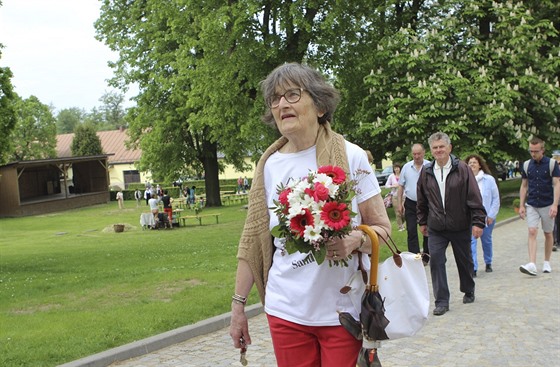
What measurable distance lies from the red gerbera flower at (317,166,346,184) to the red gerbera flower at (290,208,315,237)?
209mm

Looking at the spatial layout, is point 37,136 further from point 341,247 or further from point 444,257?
point 341,247

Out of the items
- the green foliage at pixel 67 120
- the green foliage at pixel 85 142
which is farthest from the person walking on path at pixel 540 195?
the green foliage at pixel 67 120

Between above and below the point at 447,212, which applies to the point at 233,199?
below

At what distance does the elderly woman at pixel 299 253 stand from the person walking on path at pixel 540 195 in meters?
8.36

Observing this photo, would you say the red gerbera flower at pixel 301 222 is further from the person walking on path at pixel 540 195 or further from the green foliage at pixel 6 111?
the green foliage at pixel 6 111

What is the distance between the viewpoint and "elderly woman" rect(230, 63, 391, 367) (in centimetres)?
296

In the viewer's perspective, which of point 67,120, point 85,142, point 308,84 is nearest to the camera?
point 308,84

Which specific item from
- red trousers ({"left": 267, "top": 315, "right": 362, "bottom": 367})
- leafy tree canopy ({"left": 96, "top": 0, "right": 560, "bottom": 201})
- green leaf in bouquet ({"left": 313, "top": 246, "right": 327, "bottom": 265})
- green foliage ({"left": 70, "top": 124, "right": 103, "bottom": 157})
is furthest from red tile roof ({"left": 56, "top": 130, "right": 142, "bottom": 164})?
green leaf in bouquet ({"left": 313, "top": 246, "right": 327, "bottom": 265})

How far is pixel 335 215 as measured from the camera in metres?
2.74

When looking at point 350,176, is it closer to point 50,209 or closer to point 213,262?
point 213,262

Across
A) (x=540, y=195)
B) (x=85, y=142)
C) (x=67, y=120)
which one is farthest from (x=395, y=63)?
(x=67, y=120)

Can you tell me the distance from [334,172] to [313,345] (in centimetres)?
83

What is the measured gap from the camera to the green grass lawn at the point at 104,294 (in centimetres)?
713

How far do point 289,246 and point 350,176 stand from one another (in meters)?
0.48
